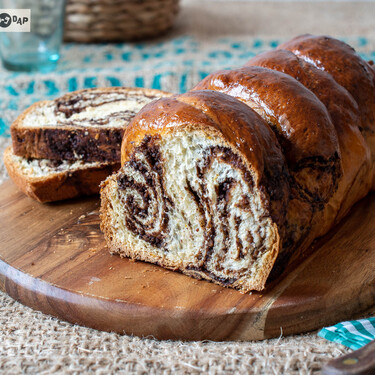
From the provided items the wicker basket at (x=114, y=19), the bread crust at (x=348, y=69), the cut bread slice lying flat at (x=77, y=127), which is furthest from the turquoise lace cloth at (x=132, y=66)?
the bread crust at (x=348, y=69)

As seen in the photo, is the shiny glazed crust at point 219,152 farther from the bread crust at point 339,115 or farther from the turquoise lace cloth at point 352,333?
the bread crust at point 339,115

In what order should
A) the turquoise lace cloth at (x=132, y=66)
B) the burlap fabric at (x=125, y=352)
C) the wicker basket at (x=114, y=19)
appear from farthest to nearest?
1. the wicker basket at (x=114, y=19)
2. the turquoise lace cloth at (x=132, y=66)
3. the burlap fabric at (x=125, y=352)

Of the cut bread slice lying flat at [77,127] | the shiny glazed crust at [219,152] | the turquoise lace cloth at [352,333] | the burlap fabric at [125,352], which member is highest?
the shiny glazed crust at [219,152]

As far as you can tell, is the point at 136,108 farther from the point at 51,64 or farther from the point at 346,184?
the point at 51,64

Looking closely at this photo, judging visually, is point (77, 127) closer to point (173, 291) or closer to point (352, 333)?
point (173, 291)

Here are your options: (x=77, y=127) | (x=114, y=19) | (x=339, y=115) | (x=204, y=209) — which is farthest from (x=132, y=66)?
(x=204, y=209)

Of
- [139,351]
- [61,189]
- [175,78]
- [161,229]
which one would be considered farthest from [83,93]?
[139,351]
